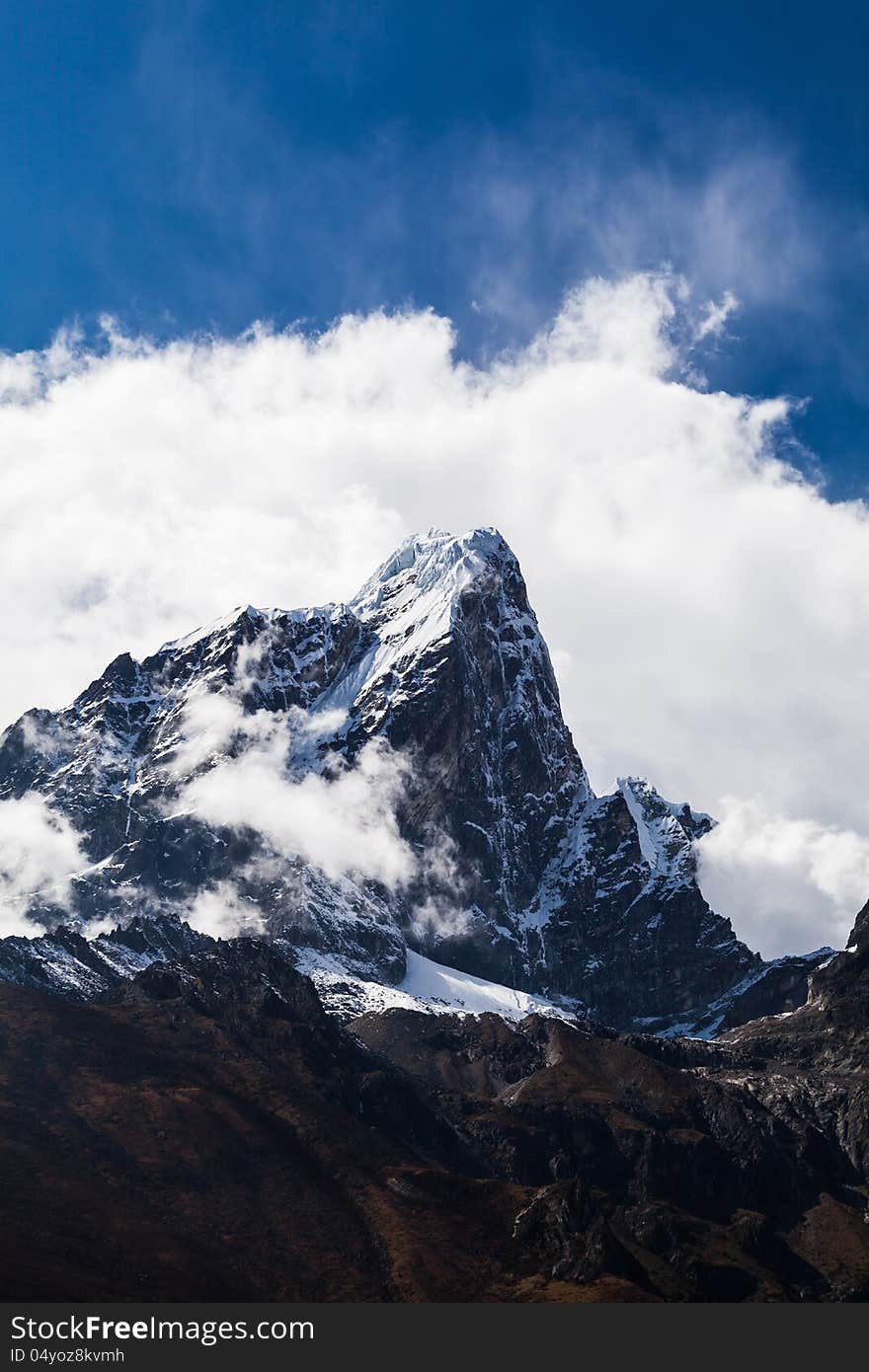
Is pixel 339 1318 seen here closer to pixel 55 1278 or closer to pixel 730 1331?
pixel 55 1278

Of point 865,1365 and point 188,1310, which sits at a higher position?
point 188,1310

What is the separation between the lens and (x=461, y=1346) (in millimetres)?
189250

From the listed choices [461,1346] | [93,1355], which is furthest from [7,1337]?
[461,1346]

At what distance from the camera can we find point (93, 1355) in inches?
6038

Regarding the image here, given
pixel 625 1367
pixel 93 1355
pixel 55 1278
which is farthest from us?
pixel 55 1278

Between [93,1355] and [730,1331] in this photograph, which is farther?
[730,1331]

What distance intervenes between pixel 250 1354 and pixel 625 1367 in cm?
4539

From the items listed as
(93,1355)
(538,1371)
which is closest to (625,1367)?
(538,1371)

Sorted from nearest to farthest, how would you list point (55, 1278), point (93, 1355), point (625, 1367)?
point (93, 1355)
point (625, 1367)
point (55, 1278)

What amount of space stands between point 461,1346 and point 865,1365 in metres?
46.9

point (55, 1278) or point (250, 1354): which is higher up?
point (55, 1278)

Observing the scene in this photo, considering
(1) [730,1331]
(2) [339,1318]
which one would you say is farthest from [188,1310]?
(1) [730,1331]

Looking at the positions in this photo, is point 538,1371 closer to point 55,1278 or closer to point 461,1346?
point 461,1346

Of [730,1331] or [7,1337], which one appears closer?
[7,1337]
